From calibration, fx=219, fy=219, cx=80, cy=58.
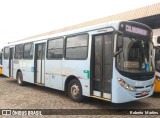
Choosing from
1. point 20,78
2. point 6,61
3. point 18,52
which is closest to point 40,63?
point 20,78

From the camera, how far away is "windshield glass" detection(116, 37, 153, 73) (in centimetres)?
696

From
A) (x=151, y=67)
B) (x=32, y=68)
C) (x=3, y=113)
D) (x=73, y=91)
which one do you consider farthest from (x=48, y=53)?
(x=151, y=67)

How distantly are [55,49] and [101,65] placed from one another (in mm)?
3245

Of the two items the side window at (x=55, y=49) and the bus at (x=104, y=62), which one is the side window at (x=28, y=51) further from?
the bus at (x=104, y=62)

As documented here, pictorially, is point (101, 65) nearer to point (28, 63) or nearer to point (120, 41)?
point (120, 41)

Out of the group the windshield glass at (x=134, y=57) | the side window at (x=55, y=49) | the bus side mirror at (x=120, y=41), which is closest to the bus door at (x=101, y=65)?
the bus side mirror at (x=120, y=41)

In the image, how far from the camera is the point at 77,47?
8680 millimetres

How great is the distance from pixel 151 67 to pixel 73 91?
3.15 metres

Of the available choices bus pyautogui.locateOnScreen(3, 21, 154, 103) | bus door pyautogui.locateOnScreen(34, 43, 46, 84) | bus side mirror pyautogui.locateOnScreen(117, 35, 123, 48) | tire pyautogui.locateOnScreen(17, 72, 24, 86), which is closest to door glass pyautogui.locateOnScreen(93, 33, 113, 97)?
bus pyautogui.locateOnScreen(3, 21, 154, 103)

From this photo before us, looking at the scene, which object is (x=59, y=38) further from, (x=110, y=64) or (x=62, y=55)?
(x=110, y=64)

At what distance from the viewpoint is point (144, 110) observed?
24.7 feet

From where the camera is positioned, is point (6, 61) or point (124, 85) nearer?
point (124, 85)

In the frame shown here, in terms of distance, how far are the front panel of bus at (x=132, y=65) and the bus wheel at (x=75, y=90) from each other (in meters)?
1.98

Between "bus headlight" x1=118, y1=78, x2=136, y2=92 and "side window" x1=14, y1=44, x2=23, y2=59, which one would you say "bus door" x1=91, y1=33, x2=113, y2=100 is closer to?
"bus headlight" x1=118, y1=78, x2=136, y2=92
